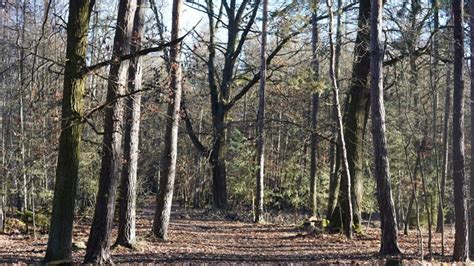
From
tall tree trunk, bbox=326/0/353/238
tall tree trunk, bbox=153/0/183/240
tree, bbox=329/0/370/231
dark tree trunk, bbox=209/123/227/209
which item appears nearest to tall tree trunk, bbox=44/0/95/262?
tall tree trunk, bbox=153/0/183/240

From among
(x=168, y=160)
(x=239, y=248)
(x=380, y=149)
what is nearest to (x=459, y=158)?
(x=380, y=149)

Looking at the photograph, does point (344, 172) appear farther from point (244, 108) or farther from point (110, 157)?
point (244, 108)

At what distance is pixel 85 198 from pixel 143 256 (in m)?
10.2

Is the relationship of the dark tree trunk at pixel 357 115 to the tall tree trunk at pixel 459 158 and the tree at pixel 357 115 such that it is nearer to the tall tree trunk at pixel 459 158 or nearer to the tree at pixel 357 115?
the tree at pixel 357 115

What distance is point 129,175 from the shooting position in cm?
1071

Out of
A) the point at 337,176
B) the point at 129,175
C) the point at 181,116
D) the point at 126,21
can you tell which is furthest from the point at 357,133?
the point at 126,21

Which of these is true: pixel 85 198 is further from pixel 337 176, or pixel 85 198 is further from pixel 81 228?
pixel 337 176

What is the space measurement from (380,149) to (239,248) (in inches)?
175

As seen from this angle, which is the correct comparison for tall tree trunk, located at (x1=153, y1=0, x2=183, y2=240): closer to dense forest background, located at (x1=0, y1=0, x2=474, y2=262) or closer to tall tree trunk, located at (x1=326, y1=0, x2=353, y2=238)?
dense forest background, located at (x1=0, y1=0, x2=474, y2=262)

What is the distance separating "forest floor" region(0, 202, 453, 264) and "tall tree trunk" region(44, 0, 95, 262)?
191cm

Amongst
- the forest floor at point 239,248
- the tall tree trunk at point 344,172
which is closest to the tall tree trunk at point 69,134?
the forest floor at point 239,248

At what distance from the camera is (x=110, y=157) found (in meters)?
8.28

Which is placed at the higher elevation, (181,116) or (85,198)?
(181,116)

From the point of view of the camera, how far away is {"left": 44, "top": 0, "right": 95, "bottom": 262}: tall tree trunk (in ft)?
24.5
